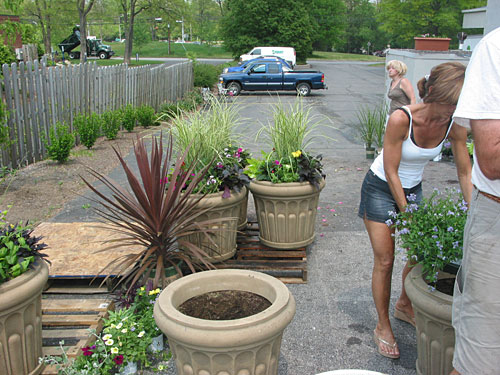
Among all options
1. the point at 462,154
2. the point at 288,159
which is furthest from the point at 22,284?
the point at 462,154

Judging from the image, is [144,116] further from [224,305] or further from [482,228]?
[482,228]

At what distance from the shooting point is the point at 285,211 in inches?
170

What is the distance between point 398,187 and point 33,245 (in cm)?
219

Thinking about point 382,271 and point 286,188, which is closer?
point 382,271

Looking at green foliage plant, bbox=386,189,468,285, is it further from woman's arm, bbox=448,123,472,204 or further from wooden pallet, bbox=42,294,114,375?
wooden pallet, bbox=42,294,114,375

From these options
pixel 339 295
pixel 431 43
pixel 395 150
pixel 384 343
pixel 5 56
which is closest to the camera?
pixel 395 150

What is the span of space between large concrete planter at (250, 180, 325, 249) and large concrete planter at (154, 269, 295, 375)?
1715 mm

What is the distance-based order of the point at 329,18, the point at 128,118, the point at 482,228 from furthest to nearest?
the point at 329,18 → the point at 128,118 → the point at 482,228

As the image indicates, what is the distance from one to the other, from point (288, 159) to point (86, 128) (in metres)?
5.91

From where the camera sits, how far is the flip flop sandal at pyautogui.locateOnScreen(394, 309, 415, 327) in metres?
3.52

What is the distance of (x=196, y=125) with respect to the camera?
4.36 m

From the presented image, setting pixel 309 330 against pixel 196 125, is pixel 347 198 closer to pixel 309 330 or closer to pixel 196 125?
pixel 196 125

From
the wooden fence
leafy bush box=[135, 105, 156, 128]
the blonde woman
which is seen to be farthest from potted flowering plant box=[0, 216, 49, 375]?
leafy bush box=[135, 105, 156, 128]

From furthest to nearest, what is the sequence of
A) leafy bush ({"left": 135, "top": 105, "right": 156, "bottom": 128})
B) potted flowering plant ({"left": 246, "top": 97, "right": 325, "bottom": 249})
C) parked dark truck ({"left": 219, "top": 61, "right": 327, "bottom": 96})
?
parked dark truck ({"left": 219, "top": 61, "right": 327, "bottom": 96}) < leafy bush ({"left": 135, "top": 105, "right": 156, "bottom": 128}) < potted flowering plant ({"left": 246, "top": 97, "right": 325, "bottom": 249})
